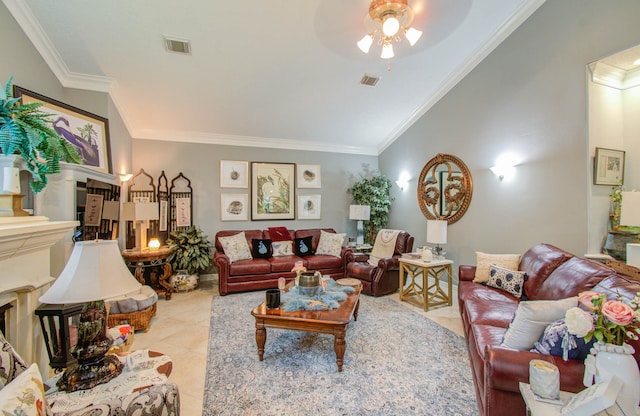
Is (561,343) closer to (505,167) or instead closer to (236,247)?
(505,167)

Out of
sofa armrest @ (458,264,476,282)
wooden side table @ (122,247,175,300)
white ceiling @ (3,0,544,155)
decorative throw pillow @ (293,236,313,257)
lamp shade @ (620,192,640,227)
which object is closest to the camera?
lamp shade @ (620,192,640,227)

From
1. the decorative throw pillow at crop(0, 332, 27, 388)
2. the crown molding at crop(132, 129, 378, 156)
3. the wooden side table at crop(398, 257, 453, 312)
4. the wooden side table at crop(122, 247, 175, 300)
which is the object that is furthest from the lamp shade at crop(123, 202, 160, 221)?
the wooden side table at crop(398, 257, 453, 312)

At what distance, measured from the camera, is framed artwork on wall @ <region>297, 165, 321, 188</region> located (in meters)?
5.78

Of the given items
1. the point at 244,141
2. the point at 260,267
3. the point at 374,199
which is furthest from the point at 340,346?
the point at 244,141

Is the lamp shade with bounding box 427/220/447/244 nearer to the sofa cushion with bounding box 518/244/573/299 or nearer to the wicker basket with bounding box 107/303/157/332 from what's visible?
the sofa cushion with bounding box 518/244/573/299

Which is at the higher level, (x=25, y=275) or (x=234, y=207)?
(x=234, y=207)

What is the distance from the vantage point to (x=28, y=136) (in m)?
1.49

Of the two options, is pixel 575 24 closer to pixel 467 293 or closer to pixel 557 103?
pixel 557 103

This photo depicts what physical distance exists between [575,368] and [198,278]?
15.6ft

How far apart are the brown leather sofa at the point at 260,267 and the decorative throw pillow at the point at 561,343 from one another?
3356 mm

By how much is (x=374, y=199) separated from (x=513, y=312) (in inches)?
137

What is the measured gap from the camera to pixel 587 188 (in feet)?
9.05

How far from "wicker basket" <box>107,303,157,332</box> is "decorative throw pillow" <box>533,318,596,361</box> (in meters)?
3.41

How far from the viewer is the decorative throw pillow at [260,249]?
185 inches
